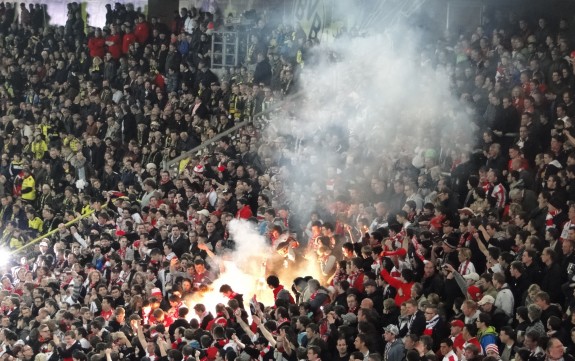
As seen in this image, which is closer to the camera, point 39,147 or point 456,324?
point 456,324

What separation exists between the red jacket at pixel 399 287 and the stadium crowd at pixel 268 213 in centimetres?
2

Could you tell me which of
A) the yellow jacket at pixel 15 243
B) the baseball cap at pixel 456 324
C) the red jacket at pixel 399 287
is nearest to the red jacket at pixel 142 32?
the yellow jacket at pixel 15 243

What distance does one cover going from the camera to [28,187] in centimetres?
2248

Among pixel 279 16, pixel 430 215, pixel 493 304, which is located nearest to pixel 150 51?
pixel 279 16

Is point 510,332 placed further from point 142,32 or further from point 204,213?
point 142,32

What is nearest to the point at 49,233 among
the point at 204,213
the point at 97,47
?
the point at 204,213

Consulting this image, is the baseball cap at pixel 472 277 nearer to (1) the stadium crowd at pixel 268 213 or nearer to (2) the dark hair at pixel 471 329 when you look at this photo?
(1) the stadium crowd at pixel 268 213

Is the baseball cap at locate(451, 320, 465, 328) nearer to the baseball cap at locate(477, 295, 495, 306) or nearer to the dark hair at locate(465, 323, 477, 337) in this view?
the dark hair at locate(465, 323, 477, 337)

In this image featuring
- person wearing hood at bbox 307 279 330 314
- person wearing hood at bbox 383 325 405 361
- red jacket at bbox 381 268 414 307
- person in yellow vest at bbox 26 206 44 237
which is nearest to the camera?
person wearing hood at bbox 383 325 405 361

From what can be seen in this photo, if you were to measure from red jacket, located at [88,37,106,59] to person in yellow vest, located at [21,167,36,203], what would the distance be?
156 inches

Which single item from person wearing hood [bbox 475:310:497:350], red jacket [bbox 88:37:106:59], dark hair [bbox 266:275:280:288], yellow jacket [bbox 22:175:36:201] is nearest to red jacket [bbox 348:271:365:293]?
dark hair [bbox 266:275:280:288]

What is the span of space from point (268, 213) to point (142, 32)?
9.78 metres

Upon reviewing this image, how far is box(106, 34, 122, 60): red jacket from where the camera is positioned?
990 inches

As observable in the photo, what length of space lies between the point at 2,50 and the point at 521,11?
510 inches
